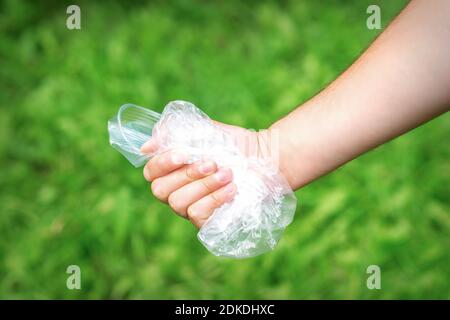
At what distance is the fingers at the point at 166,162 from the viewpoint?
3.95 feet

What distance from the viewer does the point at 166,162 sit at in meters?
1.21

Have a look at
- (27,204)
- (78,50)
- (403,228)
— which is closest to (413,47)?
(403,228)

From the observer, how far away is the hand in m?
1.20

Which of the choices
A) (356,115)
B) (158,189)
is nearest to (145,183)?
(158,189)

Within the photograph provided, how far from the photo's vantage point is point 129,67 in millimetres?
2787

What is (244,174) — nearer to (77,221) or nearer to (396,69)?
(396,69)

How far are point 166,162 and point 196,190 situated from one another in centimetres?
7

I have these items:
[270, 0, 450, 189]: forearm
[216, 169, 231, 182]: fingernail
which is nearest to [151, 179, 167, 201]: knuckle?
[216, 169, 231, 182]: fingernail

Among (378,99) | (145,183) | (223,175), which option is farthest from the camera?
(145,183)

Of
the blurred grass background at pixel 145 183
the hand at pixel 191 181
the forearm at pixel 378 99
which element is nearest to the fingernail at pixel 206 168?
the hand at pixel 191 181

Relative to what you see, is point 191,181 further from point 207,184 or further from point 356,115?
point 356,115

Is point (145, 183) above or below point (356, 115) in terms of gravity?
above

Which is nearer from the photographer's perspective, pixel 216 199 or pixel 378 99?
pixel 378 99

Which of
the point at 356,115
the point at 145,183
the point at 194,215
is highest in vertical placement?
the point at 145,183
